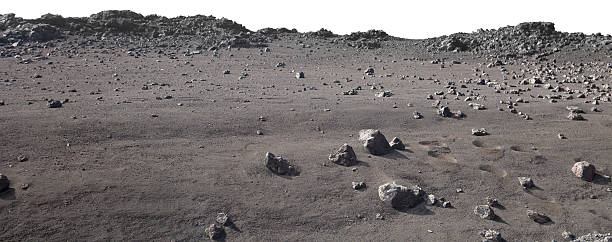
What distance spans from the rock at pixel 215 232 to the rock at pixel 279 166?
118 centimetres

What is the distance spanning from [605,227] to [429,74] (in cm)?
834

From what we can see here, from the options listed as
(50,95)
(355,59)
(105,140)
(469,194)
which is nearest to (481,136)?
(469,194)

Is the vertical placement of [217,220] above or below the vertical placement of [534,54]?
below

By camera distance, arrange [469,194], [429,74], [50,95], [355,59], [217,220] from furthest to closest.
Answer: [355,59], [429,74], [50,95], [469,194], [217,220]

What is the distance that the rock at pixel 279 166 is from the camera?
17.2ft

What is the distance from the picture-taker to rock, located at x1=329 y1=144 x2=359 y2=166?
5535 mm

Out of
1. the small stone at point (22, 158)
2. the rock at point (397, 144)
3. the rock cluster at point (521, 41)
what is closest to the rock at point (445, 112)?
the rock at point (397, 144)

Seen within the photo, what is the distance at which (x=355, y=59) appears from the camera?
15.5 metres

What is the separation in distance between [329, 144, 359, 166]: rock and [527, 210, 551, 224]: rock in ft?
6.64

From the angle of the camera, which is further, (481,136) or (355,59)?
(355,59)

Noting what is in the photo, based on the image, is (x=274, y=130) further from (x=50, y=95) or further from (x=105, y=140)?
(x=50, y=95)

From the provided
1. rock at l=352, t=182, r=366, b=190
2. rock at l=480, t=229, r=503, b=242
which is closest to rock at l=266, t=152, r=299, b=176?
rock at l=352, t=182, r=366, b=190

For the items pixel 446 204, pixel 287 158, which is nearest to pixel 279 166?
pixel 287 158

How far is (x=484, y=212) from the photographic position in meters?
4.68
